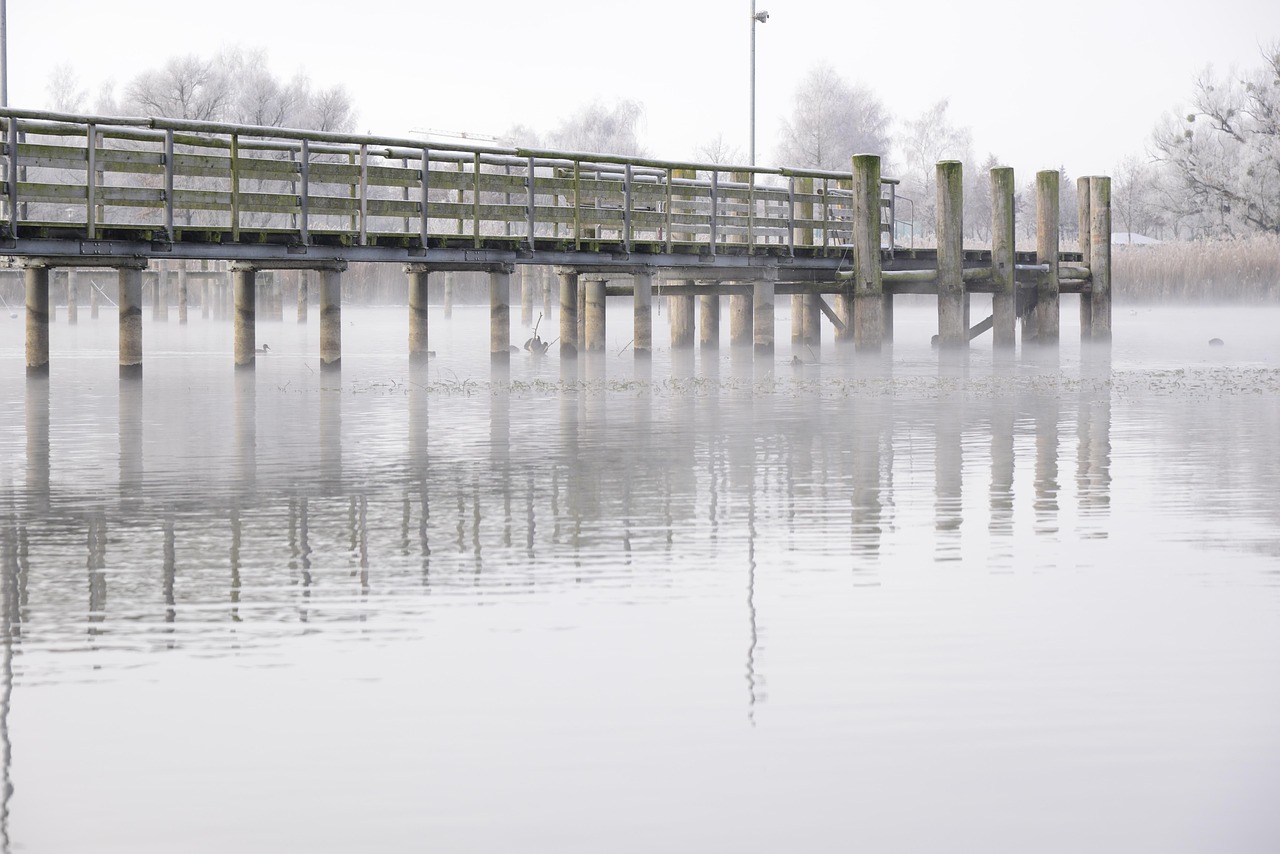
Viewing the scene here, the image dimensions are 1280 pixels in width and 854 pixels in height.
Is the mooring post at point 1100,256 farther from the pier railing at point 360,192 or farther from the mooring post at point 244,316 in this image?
the mooring post at point 244,316

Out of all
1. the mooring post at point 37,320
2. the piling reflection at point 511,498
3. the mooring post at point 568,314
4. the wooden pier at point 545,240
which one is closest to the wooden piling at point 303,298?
the wooden pier at point 545,240

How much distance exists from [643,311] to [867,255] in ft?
12.1

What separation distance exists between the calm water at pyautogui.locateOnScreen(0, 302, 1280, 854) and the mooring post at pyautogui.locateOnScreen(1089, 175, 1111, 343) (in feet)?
59.9

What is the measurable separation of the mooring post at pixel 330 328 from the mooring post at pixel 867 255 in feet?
24.0

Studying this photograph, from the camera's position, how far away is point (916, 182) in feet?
436

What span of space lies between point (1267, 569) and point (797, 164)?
9852cm

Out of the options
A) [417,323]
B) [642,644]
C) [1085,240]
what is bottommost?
[642,644]

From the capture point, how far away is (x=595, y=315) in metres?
29.4

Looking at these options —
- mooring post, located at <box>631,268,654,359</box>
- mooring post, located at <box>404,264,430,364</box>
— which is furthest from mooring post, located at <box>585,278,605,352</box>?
mooring post, located at <box>404,264,430,364</box>

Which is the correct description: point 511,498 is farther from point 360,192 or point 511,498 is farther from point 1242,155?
point 1242,155

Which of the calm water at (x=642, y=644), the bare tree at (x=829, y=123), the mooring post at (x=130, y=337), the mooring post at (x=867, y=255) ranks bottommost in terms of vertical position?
the calm water at (x=642, y=644)

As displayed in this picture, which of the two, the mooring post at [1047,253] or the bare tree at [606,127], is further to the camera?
the bare tree at [606,127]

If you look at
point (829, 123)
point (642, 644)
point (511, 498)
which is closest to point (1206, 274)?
point (511, 498)

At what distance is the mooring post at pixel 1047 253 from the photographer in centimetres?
3022
